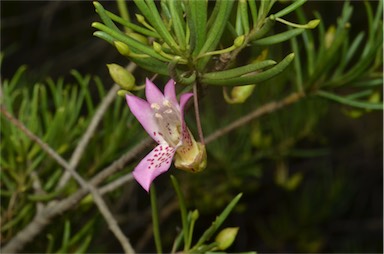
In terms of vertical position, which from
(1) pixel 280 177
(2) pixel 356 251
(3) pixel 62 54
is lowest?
(2) pixel 356 251

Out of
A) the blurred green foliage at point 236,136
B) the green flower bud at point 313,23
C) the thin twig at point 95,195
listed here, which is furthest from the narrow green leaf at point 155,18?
the thin twig at point 95,195

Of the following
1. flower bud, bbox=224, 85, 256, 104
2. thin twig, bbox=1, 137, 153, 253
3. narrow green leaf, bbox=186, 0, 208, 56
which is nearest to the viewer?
narrow green leaf, bbox=186, 0, 208, 56

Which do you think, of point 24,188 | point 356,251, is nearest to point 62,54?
point 356,251

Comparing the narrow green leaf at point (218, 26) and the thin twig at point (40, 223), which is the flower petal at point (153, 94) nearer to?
the narrow green leaf at point (218, 26)

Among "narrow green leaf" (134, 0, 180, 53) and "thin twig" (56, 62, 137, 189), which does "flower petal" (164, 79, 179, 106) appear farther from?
"thin twig" (56, 62, 137, 189)

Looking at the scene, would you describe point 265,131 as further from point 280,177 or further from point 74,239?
point 74,239

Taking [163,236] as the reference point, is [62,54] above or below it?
above

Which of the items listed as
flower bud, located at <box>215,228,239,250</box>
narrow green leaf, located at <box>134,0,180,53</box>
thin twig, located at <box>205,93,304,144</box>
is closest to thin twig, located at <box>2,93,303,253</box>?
thin twig, located at <box>205,93,304,144</box>
